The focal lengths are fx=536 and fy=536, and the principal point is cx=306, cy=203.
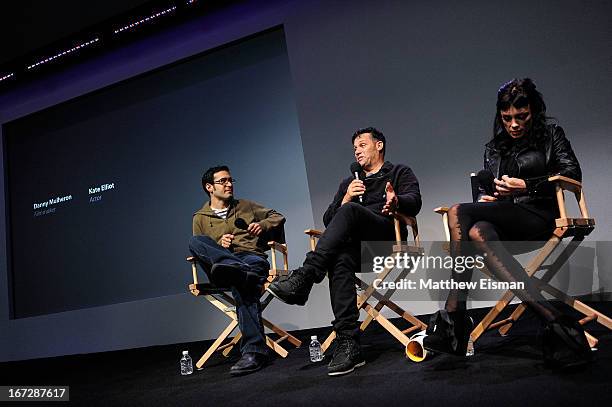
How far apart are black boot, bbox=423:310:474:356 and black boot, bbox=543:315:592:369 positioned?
0.31 metres

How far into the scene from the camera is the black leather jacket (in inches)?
95.7

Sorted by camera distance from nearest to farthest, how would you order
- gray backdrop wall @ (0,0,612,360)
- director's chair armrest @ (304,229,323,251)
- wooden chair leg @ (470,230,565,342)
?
wooden chair leg @ (470,230,565,342) < director's chair armrest @ (304,229,323,251) < gray backdrop wall @ (0,0,612,360)

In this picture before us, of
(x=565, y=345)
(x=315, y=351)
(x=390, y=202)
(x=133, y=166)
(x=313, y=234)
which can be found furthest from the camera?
(x=133, y=166)

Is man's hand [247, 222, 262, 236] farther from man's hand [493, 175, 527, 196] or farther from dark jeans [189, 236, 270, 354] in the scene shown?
man's hand [493, 175, 527, 196]

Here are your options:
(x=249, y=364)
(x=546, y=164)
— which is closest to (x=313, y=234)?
(x=249, y=364)

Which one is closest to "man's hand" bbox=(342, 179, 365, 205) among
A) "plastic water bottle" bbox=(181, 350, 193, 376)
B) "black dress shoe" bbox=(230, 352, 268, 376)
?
"black dress shoe" bbox=(230, 352, 268, 376)

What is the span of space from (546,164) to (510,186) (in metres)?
0.32

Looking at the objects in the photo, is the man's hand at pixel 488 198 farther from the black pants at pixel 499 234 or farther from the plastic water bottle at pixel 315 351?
the plastic water bottle at pixel 315 351

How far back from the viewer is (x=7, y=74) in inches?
248

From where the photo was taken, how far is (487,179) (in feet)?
8.38

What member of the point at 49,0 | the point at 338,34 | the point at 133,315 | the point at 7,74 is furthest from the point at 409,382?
the point at 7,74

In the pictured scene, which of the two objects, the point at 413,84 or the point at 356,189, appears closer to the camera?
the point at 356,189

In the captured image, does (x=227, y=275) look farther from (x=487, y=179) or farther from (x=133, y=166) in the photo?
(x=133, y=166)

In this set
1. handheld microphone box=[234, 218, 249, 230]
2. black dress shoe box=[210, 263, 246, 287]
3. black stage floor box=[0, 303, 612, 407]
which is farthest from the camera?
handheld microphone box=[234, 218, 249, 230]
